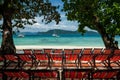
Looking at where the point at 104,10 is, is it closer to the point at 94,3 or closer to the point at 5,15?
the point at 94,3

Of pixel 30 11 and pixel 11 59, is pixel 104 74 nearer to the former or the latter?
pixel 11 59

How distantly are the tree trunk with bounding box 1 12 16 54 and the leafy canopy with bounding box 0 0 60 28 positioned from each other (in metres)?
0.49

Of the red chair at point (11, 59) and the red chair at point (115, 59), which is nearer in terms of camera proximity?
the red chair at point (115, 59)

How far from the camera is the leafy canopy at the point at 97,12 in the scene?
75.7 ft

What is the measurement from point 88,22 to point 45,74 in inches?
611

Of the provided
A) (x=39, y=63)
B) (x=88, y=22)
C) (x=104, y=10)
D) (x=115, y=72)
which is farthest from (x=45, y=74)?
(x=88, y=22)

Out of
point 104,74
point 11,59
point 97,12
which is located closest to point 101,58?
point 11,59

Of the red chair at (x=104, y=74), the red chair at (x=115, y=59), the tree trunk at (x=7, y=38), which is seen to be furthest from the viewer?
the tree trunk at (x=7, y=38)

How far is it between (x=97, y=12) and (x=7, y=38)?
593cm

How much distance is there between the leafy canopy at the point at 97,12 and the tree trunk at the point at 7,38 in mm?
4139

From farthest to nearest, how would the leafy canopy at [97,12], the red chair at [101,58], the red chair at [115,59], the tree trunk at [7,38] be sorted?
the leafy canopy at [97,12]
the tree trunk at [7,38]
the red chair at [101,58]
the red chair at [115,59]

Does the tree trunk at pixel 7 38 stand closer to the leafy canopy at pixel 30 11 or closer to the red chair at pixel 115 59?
the leafy canopy at pixel 30 11

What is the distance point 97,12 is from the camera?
2405cm

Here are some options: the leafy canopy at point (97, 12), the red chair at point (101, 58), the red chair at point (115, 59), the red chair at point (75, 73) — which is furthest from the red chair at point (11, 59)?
the leafy canopy at point (97, 12)
